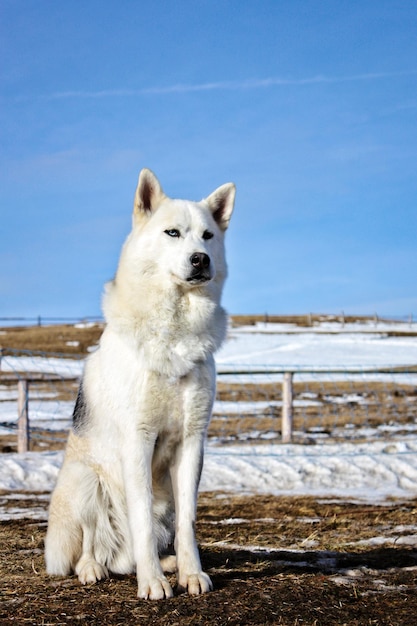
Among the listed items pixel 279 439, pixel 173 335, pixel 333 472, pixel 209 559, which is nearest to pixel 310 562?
pixel 209 559

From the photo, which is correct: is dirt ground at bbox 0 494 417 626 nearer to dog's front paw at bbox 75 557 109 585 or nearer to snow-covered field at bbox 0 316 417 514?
dog's front paw at bbox 75 557 109 585

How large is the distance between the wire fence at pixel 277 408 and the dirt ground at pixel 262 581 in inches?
193

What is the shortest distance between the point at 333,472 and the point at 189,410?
21.4 feet

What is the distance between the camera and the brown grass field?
368 centimetres

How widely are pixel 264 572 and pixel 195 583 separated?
2.45ft

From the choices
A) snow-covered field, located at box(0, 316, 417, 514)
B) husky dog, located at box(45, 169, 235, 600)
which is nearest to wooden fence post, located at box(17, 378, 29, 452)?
snow-covered field, located at box(0, 316, 417, 514)

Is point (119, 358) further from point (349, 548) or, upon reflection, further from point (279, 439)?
point (279, 439)

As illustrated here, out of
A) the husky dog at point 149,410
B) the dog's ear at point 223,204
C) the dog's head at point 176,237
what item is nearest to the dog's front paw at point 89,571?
the husky dog at point 149,410

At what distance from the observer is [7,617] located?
3762 mm

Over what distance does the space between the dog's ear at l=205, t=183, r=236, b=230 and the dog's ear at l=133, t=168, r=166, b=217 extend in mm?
387

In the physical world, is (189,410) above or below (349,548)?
above

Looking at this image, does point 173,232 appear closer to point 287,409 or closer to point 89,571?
point 89,571

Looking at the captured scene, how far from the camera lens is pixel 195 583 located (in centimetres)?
395

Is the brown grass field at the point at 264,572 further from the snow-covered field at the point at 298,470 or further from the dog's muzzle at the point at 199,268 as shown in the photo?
the dog's muzzle at the point at 199,268
